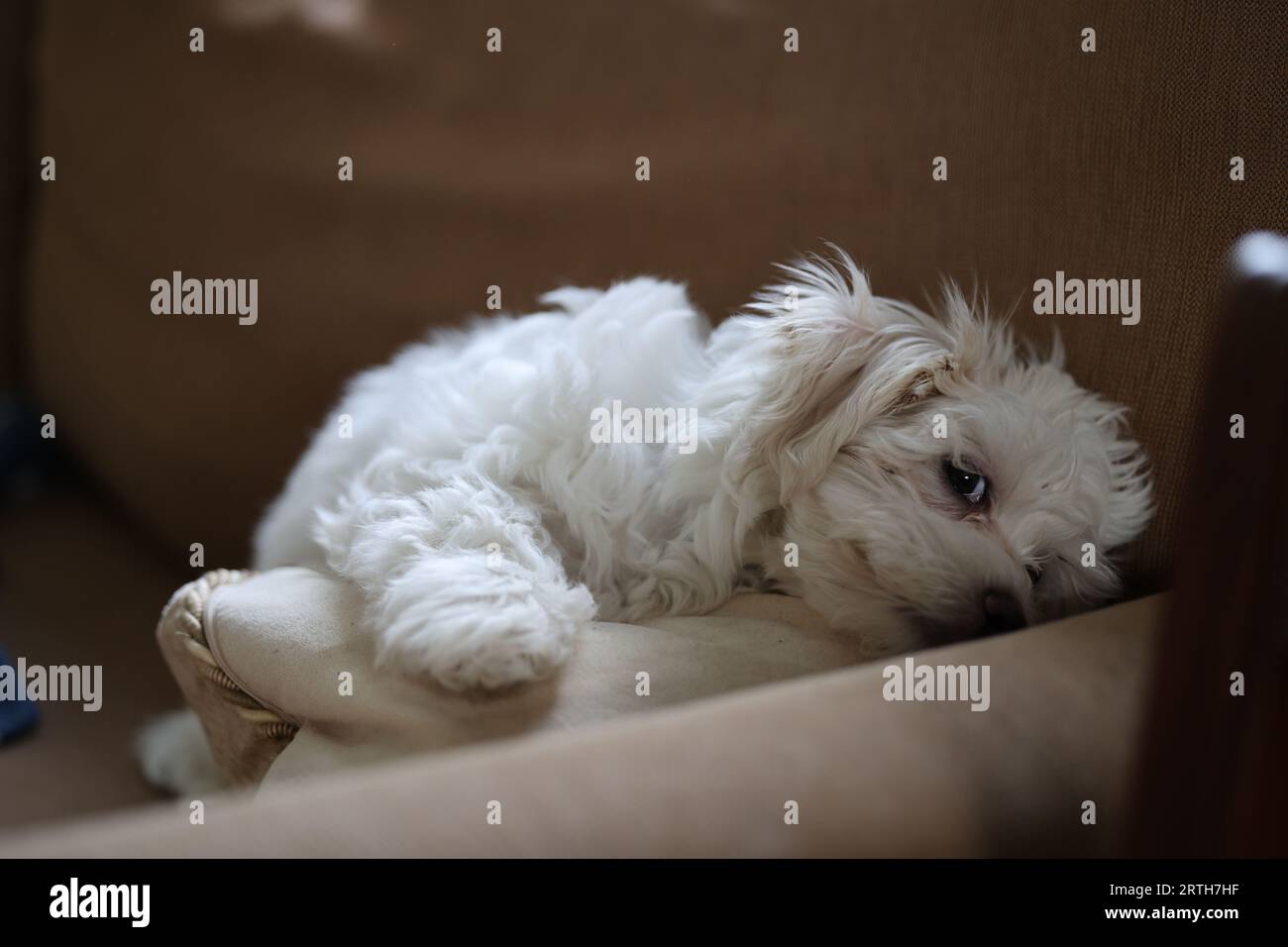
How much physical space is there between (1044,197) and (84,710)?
158 cm

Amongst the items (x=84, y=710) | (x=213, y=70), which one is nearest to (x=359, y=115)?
(x=213, y=70)

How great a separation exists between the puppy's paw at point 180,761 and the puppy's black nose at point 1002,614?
3.50 feet

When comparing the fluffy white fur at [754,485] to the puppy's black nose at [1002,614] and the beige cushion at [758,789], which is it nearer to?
the puppy's black nose at [1002,614]

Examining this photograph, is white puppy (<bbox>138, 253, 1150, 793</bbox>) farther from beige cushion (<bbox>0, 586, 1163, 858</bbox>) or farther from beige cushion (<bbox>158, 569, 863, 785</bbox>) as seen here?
beige cushion (<bbox>0, 586, 1163, 858</bbox>)

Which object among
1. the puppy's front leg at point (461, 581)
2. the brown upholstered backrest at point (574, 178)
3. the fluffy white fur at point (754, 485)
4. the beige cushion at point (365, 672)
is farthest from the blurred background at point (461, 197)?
the puppy's front leg at point (461, 581)

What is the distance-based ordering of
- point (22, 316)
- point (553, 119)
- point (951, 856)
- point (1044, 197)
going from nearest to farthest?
point (951, 856) → point (1044, 197) → point (553, 119) → point (22, 316)

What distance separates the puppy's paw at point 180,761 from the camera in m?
1.53

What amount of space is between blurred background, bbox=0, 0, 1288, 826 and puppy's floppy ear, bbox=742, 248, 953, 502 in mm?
170

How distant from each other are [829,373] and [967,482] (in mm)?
207

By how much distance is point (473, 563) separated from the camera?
1.19 metres

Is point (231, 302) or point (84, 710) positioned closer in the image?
point (84, 710)

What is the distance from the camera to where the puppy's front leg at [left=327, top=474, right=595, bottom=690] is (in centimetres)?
107

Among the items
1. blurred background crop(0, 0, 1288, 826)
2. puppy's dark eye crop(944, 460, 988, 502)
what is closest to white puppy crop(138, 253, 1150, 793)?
puppy's dark eye crop(944, 460, 988, 502)

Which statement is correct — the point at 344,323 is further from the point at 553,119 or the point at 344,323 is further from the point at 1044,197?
the point at 1044,197
